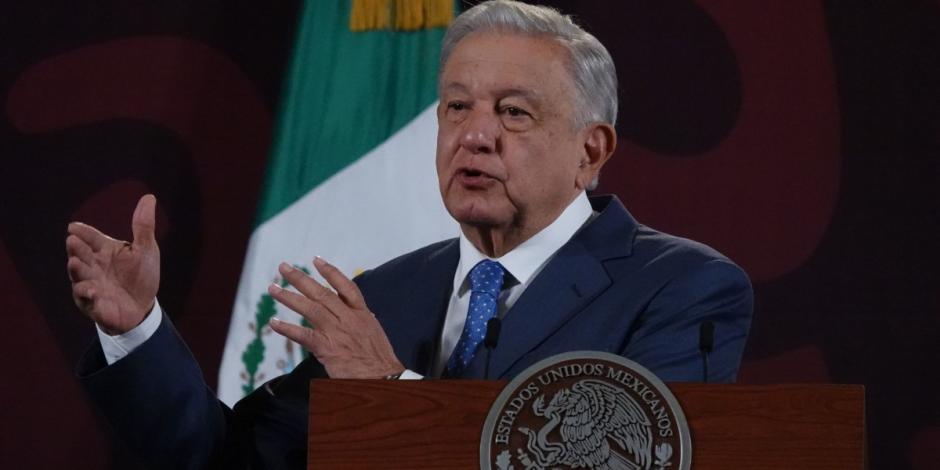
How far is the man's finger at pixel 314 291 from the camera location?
1925 millimetres

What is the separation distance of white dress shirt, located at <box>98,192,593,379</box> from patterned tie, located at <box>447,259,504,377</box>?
24 mm

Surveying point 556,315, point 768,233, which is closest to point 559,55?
point 556,315

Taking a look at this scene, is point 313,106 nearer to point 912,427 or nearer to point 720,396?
point 912,427

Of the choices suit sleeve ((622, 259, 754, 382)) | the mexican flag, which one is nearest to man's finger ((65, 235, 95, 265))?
suit sleeve ((622, 259, 754, 382))

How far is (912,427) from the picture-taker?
3.27 m

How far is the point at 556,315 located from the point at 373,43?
1.57 meters

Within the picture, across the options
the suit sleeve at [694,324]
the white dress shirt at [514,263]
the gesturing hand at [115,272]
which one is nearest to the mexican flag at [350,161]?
the white dress shirt at [514,263]

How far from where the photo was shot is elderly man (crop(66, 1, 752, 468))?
6.60 feet

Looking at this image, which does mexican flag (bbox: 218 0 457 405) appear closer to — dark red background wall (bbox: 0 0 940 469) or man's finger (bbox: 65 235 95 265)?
dark red background wall (bbox: 0 0 940 469)

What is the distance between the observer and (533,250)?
241cm

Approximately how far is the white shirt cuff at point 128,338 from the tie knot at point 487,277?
0.56 metres

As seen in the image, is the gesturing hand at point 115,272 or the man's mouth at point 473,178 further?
the man's mouth at point 473,178

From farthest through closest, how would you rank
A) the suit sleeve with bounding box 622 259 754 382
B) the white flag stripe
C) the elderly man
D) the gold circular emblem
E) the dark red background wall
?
1. the white flag stripe
2. the dark red background wall
3. the suit sleeve with bounding box 622 259 754 382
4. the elderly man
5. the gold circular emblem

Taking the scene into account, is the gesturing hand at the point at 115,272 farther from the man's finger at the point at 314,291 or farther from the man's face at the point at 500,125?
the man's face at the point at 500,125
